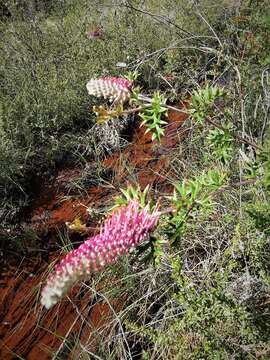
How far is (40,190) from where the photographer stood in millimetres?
4199

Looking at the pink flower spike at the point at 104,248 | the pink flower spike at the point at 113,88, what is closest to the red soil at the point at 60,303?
the pink flower spike at the point at 104,248

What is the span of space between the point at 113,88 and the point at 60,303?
1.75 meters

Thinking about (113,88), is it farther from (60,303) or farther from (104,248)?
(60,303)

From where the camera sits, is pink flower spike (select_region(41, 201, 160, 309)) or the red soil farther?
the red soil

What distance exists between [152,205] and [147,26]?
4.67 meters

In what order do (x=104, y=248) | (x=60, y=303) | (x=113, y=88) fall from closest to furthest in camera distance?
(x=104, y=248)
(x=113, y=88)
(x=60, y=303)

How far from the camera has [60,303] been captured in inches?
117

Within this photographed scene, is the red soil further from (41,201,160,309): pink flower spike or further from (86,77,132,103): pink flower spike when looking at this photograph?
(86,77,132,103): pink flower spike

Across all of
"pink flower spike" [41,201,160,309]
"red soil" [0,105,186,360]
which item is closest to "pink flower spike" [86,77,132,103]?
"pink flower spike" [41,201,160,309]

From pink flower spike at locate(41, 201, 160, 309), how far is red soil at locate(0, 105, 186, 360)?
1193 millimetres

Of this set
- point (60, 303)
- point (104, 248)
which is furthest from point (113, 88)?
point (60, 303)

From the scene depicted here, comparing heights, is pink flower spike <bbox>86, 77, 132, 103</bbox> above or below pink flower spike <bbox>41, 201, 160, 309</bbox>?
above

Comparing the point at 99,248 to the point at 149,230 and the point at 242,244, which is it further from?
the point at 242,244

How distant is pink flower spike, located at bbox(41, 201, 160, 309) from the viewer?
4.23 feet
